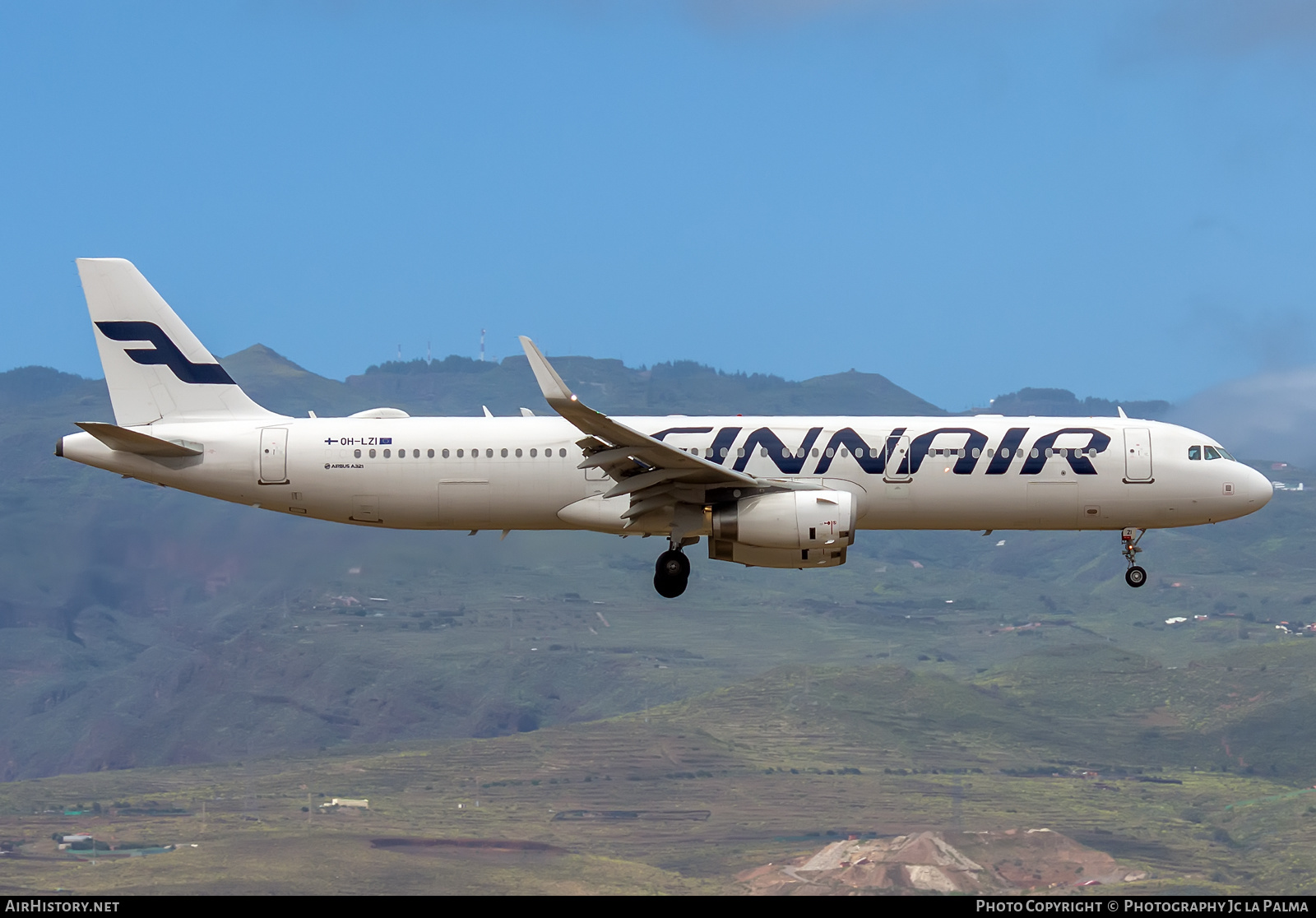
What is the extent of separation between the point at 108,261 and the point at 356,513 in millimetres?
10732

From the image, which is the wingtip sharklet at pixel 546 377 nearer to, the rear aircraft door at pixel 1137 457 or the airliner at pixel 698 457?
the airliner at pixel 698 457

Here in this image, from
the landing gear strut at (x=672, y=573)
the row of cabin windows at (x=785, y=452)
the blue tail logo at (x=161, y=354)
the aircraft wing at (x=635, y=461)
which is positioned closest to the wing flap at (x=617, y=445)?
the aircraft wing at (x=635, y=461)

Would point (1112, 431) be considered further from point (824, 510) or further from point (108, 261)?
point (108, 261)

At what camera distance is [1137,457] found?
140 ft

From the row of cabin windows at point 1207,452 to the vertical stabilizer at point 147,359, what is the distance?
84.2ft

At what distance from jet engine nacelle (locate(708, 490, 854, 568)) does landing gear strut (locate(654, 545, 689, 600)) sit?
1.47 m

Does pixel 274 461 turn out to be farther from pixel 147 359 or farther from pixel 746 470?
pixel 746 470

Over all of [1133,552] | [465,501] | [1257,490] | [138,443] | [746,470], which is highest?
[138,443]

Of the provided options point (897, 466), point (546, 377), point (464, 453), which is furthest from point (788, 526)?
point (464, 453)

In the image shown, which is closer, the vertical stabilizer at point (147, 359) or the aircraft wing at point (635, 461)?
the aircraft wing at point (635, 461)

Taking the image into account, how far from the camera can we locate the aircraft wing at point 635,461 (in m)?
38.1

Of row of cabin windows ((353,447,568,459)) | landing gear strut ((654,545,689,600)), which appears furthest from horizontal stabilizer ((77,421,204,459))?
landing gear strut ((654,545,689,600))

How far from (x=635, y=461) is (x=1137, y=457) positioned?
13.6 metres
